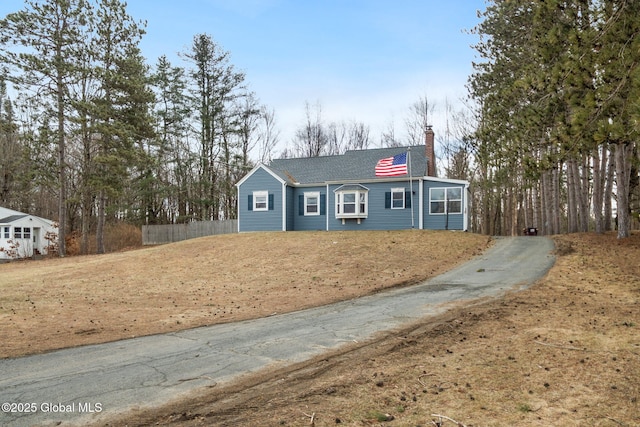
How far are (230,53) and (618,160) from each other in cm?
2777

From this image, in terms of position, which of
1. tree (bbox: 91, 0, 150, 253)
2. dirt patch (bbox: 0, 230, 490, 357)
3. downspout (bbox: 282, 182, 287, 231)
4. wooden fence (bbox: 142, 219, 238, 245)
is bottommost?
dirt patch (bbox: 0, 230, 490, 357)

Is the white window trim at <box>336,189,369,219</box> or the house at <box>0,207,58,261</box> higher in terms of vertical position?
the white window trim at <box>336,189,369,219</box>

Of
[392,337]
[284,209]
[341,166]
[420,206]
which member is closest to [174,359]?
[392,337]

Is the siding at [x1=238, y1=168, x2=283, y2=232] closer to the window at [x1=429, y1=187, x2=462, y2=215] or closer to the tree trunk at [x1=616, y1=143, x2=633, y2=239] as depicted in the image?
the window at [x1=429, y1=187, x2=462, y2=215]

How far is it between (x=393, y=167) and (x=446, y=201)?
11.9ft

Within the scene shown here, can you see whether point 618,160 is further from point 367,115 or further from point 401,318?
point 367,115

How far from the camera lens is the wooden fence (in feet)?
93.0

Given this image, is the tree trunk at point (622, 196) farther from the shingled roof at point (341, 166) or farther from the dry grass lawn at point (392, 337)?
the shingled roof at point (341, 166)

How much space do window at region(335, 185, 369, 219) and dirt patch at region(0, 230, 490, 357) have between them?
6.99ft

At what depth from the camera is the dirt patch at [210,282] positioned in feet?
24.9

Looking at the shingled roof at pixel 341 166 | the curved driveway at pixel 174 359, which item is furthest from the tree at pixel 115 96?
the curved driveway at pixel 174 359

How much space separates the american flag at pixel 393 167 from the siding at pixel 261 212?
620cm

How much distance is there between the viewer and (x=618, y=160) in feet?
54.7

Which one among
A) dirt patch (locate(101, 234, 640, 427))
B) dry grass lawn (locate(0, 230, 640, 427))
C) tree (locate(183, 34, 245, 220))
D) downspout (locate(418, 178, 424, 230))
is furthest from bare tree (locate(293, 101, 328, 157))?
dirt patch (locate(101, 234, 640, 427))
